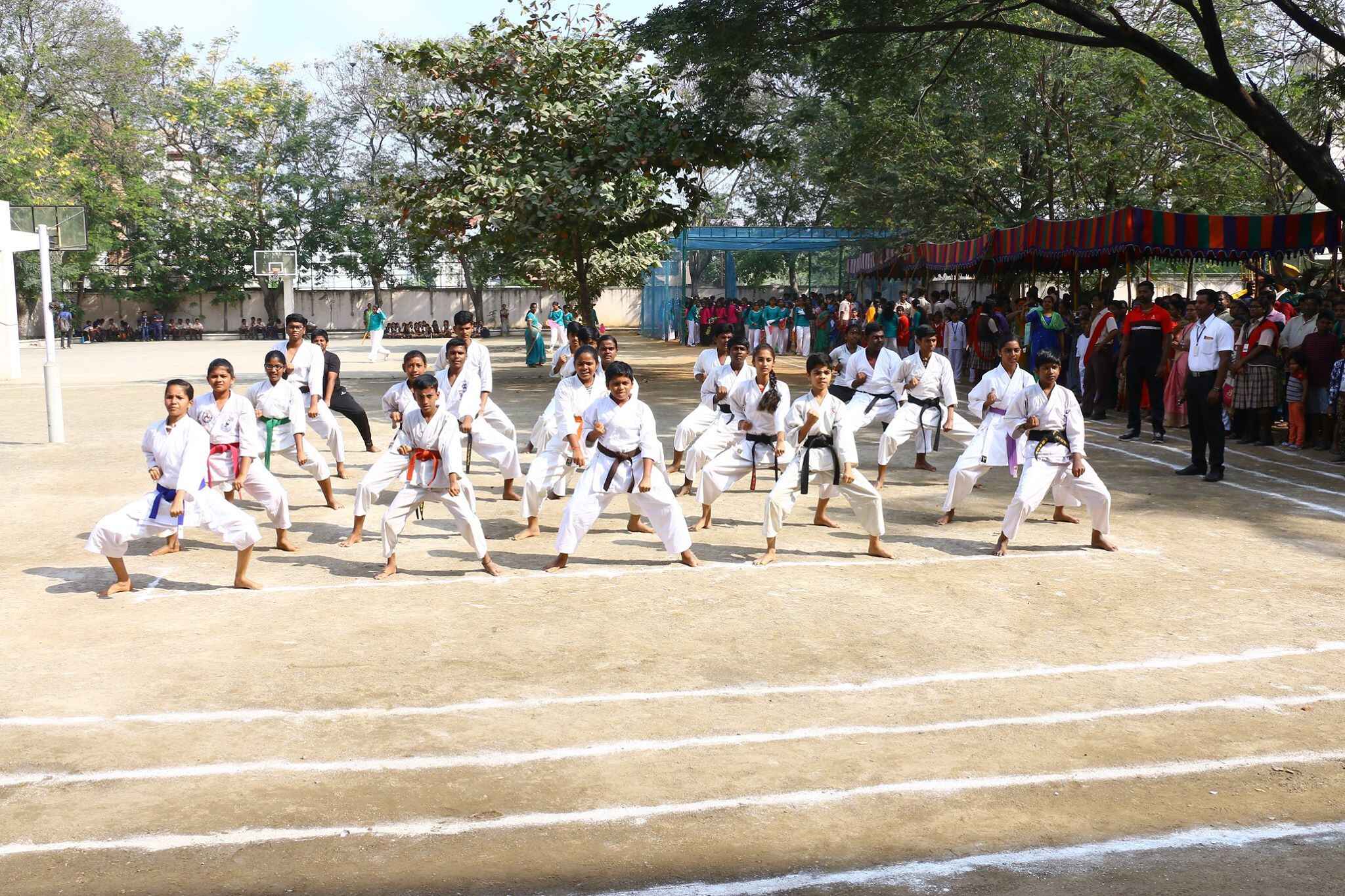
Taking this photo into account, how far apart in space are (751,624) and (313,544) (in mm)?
3552

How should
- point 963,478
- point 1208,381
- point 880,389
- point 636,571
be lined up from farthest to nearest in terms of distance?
point 880,389 < point 1208,381 < point 963,478 < point 636,571

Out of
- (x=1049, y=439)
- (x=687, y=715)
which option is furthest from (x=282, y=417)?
(x=1049, y=439)

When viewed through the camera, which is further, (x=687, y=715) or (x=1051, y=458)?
(x=1051, y=458)

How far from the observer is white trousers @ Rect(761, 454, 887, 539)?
→ 7684mm

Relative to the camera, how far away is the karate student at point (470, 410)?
9.55 metres

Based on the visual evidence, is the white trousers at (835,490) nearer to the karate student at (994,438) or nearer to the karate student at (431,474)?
the karate student at (994,438)

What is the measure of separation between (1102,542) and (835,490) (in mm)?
1857

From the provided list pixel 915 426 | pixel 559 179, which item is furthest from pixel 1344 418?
pixel 559 179

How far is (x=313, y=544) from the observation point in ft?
27.5

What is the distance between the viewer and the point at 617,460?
760cm

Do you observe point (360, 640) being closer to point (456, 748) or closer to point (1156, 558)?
point (456, 748)

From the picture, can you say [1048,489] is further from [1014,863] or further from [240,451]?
[240,451]

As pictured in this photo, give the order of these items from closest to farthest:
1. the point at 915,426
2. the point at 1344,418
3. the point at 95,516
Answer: the point at 95,516 < the point at 915,426 < the point at 1344,418

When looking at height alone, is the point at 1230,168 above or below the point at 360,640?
above
